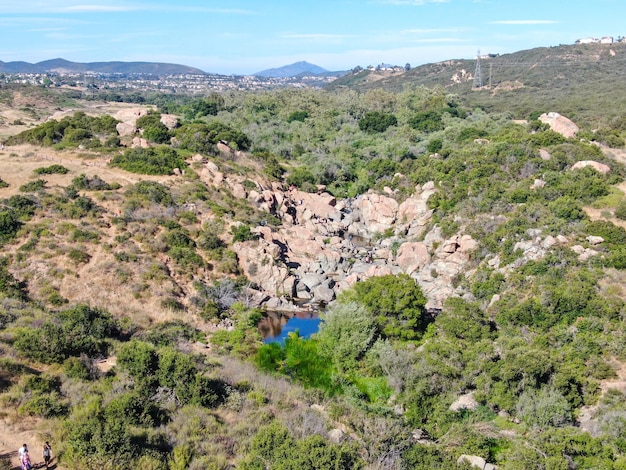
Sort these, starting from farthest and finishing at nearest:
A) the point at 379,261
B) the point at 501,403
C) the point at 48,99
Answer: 1. the point at 48,99
2. the point at 379,261
3. the point at 501,403

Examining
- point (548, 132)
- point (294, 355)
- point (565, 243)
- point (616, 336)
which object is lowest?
point (294, 355)

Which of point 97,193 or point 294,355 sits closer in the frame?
point 294,355

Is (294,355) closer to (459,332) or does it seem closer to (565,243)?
(459,332)

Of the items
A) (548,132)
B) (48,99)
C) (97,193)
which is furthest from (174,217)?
(48,99)

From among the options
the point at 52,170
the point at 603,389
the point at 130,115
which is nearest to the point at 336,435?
the point at 603,389

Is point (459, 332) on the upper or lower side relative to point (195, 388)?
lower

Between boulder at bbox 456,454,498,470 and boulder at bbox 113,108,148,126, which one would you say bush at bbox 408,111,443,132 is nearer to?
boulder at bbox 113,108,148,126

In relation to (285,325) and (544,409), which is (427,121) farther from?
(544,409)
